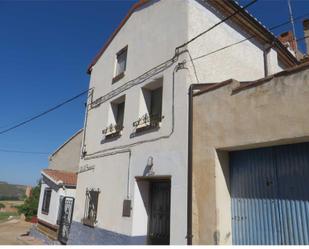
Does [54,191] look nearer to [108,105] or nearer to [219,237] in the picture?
[108,105]

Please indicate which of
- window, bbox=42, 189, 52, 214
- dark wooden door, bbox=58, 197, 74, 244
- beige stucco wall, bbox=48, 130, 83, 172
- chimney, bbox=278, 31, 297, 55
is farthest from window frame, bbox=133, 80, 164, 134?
beige stucco wall, bbox=48, 130, 83, 172

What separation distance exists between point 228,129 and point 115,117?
577 centimetres

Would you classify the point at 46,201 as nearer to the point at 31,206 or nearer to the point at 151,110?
the point at 31,206

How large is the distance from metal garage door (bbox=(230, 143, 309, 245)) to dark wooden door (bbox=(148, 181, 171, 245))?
224 cm

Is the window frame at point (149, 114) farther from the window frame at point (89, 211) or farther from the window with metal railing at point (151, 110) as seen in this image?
the window frame at point (89, 211)

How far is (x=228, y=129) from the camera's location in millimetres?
5527

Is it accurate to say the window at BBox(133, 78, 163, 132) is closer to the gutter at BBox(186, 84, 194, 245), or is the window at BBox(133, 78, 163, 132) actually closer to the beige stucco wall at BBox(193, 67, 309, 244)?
the gutter at BBox(186, 84, 194, 245)

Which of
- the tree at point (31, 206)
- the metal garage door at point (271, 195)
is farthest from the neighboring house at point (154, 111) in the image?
the tree at point (31, 206)

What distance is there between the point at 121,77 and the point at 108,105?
1229mm

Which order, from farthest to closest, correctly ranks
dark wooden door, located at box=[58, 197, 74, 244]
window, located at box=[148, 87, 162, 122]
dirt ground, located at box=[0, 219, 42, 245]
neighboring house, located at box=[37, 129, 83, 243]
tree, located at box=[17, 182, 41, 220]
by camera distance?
tree, located at box=[17, 182, 41, 220]
dirt ground, located at box=[0, 219, 42, 245]
neighboring house, located at box=[37, 129, 83, 243]
dark wooden door, located at box=[58, 197, 74, 244]
window, located at box=[148, 87, 162, 122]

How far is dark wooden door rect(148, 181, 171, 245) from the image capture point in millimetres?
7309

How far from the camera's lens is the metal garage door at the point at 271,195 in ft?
15.2

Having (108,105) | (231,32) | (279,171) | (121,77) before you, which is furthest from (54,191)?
(279,171)

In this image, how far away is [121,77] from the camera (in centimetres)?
1008
